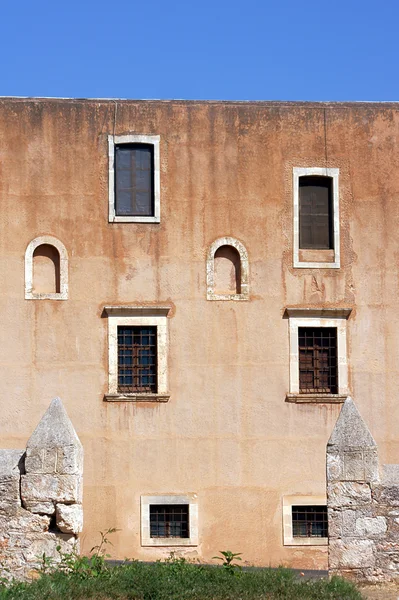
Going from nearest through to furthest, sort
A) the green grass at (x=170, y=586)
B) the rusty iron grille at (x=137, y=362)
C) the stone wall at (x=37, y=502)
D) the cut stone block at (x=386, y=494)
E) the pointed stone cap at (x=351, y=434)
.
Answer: the green grass at (x=170, y=586)
the stone wall at (x=37, y=502)
the cut stone block at (x=386, y=494)
the pointed stone cap at (x=351, y=434)
the rusty iron grille at (x=137, y=362)

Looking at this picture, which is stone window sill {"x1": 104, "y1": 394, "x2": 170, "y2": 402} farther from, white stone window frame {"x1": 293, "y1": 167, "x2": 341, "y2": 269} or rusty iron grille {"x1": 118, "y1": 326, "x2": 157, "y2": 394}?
white stone window frame {"x1": 293, "y1": 167, "x2": 341, "y2": 269}

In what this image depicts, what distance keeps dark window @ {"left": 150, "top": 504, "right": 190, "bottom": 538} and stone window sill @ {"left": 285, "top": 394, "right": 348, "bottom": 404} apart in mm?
2783

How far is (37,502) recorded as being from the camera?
12906 mm

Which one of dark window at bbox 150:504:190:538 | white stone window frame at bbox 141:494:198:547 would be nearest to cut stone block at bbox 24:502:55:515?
white stone window frame at bbox 141:494:198:547

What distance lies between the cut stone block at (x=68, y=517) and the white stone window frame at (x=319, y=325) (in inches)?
316

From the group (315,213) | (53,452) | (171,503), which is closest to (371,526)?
(53,452)

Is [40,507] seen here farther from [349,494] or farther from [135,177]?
[135,177]

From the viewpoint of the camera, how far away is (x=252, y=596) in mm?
12133

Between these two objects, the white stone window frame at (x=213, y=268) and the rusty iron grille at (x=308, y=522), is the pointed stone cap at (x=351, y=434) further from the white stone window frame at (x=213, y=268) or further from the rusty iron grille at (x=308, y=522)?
the white stone window frame at (x=213, y=268)

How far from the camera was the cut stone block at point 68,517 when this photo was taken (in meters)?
12.9

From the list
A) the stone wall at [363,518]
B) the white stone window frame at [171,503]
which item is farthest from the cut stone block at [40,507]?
the white stone window frame at [171,503]

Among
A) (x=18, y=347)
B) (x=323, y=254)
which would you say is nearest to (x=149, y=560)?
(x=18, y=347)

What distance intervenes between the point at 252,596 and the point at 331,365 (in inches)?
352

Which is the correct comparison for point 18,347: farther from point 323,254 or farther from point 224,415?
point 323,254
